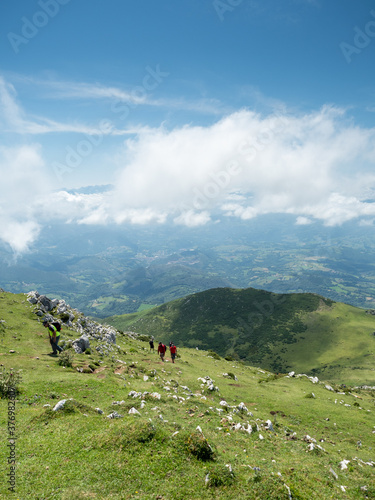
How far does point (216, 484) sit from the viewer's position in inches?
460

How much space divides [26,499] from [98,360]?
931 inches

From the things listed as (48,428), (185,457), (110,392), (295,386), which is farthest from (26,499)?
(295,386)

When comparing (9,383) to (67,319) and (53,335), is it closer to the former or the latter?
(53,335)

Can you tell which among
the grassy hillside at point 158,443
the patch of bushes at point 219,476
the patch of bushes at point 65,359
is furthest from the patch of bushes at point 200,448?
the patch of bushes at point 65,359

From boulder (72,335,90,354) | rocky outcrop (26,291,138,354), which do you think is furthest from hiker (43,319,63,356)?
rocky outcrop (26,291,138,354)

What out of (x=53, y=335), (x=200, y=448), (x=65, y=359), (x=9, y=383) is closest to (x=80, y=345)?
(x=53, y=335)

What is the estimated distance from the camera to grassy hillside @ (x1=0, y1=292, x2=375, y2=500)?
36.6ft

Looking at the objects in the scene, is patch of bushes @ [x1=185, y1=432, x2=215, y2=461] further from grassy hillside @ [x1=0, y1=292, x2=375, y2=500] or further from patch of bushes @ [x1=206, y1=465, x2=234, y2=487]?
patch of bushes @ [x1=206, y1=465, x2=234, y2=487]

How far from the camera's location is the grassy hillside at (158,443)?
36.6ft

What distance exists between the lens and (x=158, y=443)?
13391mm

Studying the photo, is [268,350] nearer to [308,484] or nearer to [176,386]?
[176,386]

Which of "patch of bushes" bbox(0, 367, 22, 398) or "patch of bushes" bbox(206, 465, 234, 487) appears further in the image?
"patch of bushes" bbox(0, 367, 22, 398)

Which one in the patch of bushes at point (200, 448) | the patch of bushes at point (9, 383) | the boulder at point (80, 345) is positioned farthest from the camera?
the boulder at point (80, 345)

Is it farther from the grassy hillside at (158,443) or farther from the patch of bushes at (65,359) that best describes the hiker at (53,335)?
the patch of bushes at (65,359)
